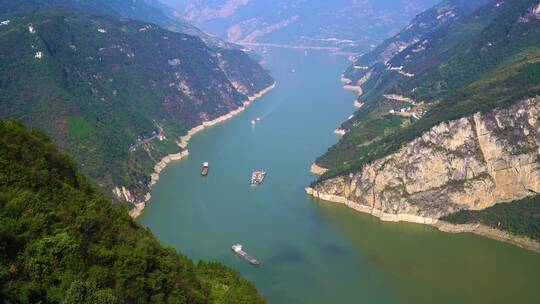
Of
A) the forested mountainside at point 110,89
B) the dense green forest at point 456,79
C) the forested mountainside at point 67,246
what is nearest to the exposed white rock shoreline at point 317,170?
the dense green forest at point 456,79

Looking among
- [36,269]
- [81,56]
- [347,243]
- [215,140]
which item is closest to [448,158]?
[347,243]

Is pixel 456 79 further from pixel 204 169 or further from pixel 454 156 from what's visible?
pixel 204 169

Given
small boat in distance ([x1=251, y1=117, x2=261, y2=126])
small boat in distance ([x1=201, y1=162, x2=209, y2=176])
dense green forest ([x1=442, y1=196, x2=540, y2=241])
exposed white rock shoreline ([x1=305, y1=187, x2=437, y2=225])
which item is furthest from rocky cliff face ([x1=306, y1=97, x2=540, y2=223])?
small boat in distance ([x1=251, y1=117, x2=261, y2=126])

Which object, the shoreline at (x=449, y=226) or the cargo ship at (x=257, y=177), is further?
the cargo ship at (x=257, y=177)

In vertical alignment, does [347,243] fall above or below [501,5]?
below

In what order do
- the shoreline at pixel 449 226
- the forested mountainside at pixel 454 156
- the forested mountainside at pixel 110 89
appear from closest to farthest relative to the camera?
the shoreline at pixel 449 226, the forested mountainside at pixel 454 156, the forested mountainside at pixel 110 89

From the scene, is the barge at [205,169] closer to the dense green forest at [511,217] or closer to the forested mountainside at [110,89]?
the forested mountainside at [110,89]

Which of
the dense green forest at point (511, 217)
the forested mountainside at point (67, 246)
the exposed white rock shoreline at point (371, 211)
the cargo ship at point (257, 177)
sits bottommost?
the cargo ship at point (257, 177)

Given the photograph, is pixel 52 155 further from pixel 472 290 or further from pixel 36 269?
pixel 472 290
